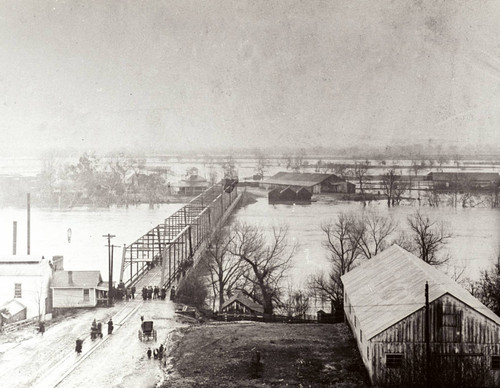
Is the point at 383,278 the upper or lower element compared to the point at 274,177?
lower

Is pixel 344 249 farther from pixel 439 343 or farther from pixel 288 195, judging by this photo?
pixel 439 343

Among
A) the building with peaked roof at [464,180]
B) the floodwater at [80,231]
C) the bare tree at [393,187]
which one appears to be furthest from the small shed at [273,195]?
the building with peaked roof at [464,180]

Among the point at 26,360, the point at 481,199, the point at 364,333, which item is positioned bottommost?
the point at 26,360

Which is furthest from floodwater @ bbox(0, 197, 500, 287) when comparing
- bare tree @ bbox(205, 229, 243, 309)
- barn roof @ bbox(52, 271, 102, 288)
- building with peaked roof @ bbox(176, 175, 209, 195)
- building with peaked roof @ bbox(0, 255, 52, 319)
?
building with peaked roof @ bbox(176, 175, 209, 195)

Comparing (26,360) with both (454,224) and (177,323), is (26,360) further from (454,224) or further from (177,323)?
(454,224)

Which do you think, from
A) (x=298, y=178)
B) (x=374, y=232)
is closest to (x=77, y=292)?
(x=374, y=232)

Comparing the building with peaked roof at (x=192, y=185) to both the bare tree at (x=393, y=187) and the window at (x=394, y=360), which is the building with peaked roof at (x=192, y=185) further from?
the window at (x=394, y=360)

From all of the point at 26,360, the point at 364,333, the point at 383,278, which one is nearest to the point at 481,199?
the point at 383,278
